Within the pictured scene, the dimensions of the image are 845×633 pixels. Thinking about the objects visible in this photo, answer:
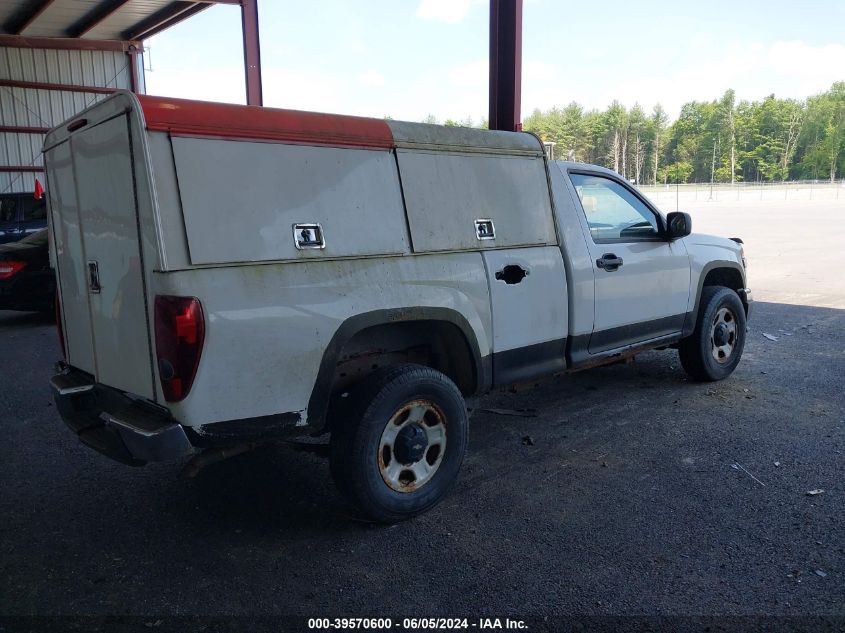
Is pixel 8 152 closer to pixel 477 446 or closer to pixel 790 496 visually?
pixel 477 446

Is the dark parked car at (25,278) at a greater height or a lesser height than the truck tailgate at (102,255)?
lesser

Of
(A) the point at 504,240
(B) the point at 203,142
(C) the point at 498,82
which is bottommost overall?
(A) the point at 504,240

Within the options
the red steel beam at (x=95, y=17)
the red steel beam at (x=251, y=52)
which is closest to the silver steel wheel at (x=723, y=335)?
the red steel beam at (x=251, y=52)

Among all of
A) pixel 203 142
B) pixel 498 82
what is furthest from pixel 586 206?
pixel 498 82

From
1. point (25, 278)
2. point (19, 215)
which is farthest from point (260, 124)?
point (19, 215)

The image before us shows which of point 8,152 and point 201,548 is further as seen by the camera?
point 8,152

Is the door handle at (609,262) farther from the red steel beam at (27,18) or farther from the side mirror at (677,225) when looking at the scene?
the red steel beam at (27,18)

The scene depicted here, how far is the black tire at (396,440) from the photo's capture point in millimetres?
3414

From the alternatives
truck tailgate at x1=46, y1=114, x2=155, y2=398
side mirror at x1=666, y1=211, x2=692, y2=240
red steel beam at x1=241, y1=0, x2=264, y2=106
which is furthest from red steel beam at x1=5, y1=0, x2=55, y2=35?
side mirror at x1=666, y1=211, x2=692, y2=240

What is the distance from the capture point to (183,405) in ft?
9.84

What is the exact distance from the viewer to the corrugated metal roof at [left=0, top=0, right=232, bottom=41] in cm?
1831

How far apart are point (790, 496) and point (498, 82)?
775 centimetres

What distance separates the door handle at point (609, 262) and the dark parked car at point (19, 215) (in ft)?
39.3

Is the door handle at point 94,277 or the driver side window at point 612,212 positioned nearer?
the door handle at point 94,277
